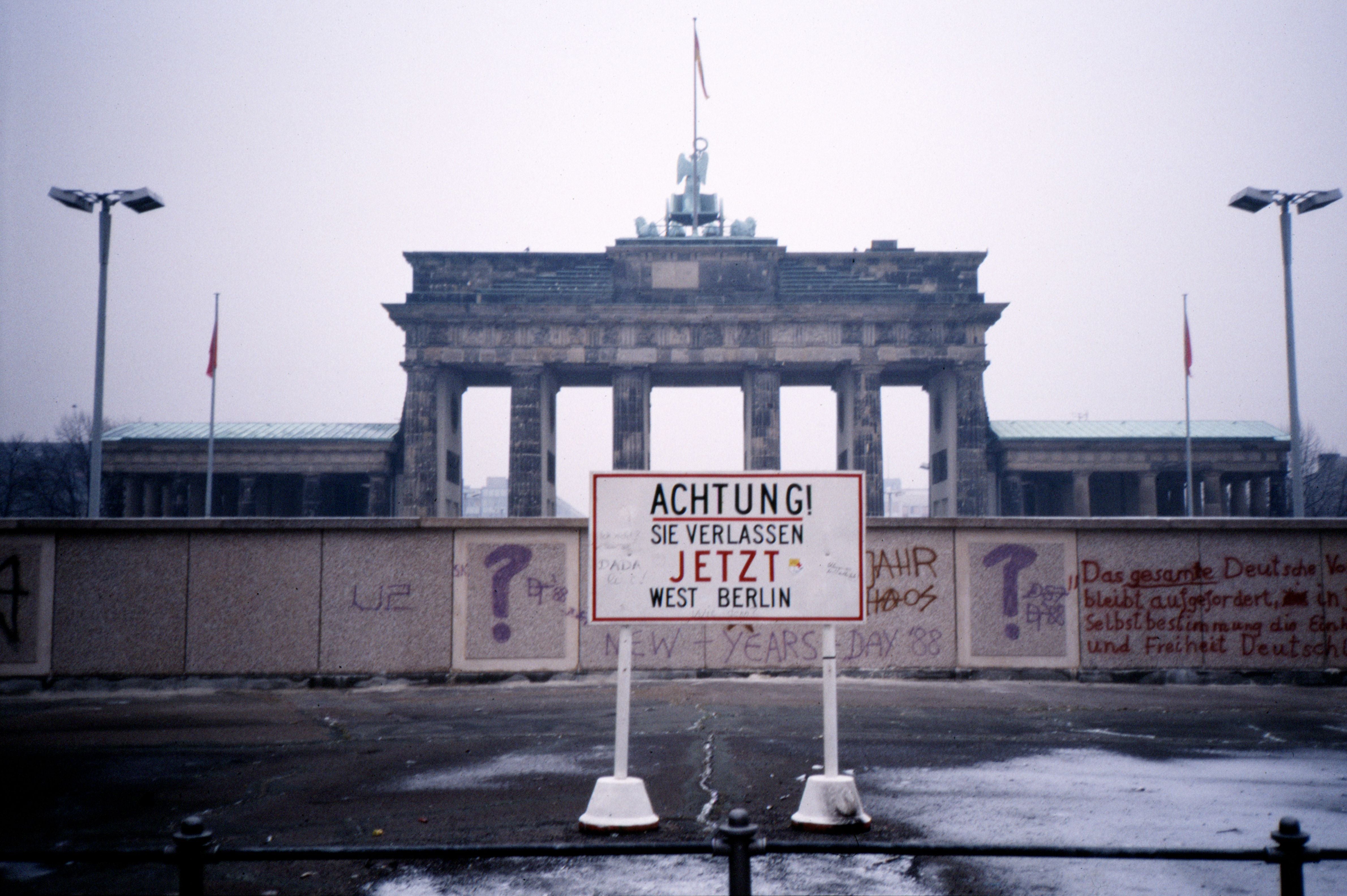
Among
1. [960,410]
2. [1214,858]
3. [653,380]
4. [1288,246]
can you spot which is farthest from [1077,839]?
[653,380]

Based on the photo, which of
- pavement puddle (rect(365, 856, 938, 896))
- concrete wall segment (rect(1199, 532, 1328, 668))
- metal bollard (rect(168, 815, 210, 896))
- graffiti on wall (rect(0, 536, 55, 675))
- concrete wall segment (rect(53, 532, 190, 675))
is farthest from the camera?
concrete wall segment (rect(1199, 532, 1328, 668))

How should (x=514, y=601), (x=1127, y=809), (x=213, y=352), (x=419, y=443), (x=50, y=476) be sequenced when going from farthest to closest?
(x=50, y=476) < (x=419, y=443) < (x=213, y=352) < (x=514, y=601) < (x=1127, y=809)

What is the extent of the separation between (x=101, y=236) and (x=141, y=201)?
1.06 meters

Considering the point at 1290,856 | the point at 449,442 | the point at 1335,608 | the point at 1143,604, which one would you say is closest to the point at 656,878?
the point at 1290,856

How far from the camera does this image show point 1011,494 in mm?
59062

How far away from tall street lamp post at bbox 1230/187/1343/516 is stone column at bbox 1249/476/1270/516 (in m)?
41.2

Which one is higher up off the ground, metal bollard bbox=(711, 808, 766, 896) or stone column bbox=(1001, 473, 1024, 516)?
stone column bbox=(1001, 473, 1024, 516)

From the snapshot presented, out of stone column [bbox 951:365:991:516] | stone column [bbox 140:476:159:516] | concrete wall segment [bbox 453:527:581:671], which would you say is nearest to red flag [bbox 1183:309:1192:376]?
stone column [bbox 951:365:991:516]

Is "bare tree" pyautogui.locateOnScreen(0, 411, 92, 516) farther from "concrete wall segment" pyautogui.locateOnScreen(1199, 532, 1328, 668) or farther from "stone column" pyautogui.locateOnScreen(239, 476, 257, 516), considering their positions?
"concrete wall segment" pyautogui.locateOnScreen(1199, 532, 1328, 668)

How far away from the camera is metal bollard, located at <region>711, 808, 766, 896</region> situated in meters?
3.86

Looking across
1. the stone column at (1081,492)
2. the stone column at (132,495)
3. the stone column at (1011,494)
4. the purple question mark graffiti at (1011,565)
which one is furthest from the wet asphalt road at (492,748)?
the stone column at (132,495)

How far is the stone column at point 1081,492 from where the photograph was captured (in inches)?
2313

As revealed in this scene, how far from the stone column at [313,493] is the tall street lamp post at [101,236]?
37.6m

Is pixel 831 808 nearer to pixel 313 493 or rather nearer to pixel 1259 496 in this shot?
pixel 313 493
